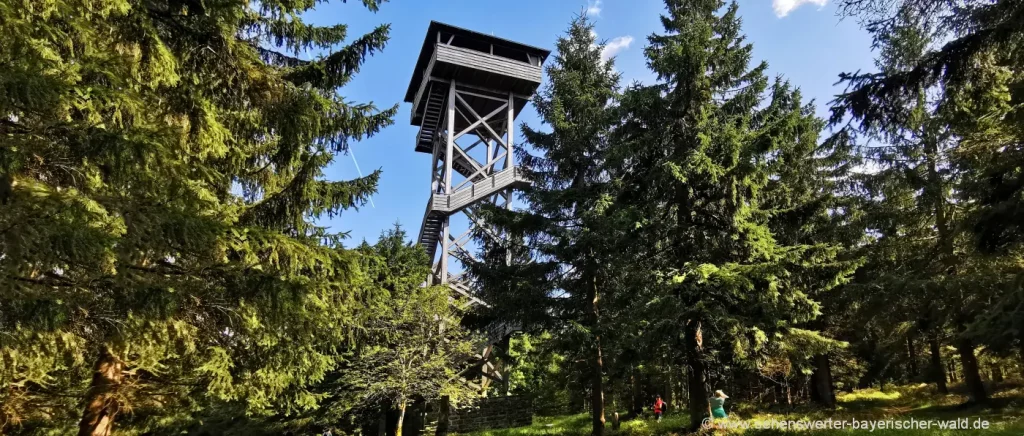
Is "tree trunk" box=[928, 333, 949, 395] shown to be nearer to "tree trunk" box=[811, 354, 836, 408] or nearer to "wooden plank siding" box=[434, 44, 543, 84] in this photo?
"tree trunk" box=[811, 354, 836, 408]

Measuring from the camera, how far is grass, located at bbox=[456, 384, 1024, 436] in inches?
368

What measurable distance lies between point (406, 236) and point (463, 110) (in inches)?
402

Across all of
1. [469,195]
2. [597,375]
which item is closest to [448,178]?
[469,195]

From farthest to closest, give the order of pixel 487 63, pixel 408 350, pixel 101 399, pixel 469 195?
pixel 487 63
pixel 469 195
pixel 408 350
pixel 101 399

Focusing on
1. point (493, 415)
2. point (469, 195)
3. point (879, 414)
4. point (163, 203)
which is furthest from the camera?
point (469, 195)

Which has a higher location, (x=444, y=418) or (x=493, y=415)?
(x=444, y=418)

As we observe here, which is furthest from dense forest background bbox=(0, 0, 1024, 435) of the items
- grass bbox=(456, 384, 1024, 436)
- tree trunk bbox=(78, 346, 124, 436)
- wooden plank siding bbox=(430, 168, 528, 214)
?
wooden plank siding bbox=(430, 168, 528, 214)

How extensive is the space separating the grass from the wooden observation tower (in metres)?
7.74

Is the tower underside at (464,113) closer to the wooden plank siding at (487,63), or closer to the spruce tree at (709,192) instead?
the wooden plank siding at (487,63)

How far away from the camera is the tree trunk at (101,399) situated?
247 inches

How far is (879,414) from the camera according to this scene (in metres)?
13.5

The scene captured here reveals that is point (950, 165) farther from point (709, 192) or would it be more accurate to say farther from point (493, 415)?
point (493, 415)

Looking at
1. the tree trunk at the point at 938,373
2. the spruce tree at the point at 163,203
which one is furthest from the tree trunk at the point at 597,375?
the tree trunk at the point at 938,373

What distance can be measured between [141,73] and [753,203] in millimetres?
11416
